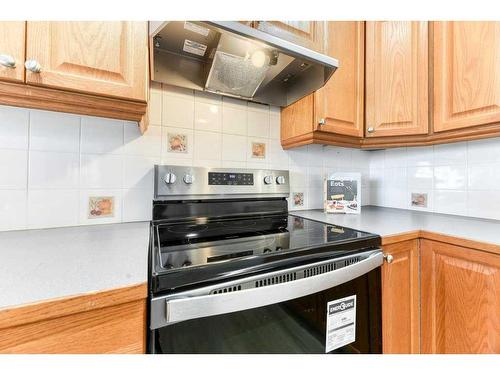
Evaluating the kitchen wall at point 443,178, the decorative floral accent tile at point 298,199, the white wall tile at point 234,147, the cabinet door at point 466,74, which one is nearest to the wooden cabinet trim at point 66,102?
the white wall tile at point 234,147

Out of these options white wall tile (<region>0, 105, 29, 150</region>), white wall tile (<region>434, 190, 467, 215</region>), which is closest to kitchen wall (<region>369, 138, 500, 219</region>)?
white wall tile (<region>434, 190, 467, 215</region>)

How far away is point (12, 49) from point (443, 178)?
1.90 meters

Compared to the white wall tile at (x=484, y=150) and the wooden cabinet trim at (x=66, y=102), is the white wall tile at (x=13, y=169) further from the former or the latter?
the white wall tile at (x=484, y=150)

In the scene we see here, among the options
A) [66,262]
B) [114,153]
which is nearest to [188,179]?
[114,153]

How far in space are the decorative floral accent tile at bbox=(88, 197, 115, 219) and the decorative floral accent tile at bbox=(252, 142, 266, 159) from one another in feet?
2.41

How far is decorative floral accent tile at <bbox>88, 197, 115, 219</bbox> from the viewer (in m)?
0.96

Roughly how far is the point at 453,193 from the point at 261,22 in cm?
134

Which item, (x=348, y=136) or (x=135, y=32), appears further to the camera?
(x=348, y=136)

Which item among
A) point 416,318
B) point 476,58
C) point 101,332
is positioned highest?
point 476,58

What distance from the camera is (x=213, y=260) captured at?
55 cm
